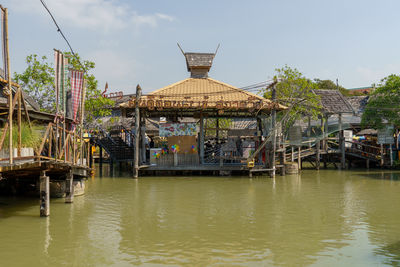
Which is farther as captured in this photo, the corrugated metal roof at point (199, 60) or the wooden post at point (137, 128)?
the corrugated metal roof at point (199, 60)

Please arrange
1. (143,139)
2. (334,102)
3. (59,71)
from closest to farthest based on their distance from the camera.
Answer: (59,71), (143,139), (334,102)

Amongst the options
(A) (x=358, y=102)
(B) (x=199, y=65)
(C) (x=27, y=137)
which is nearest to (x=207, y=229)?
(C) (x=27, y=137)

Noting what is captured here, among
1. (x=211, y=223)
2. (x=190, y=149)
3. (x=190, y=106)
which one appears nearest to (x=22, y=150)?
(x=211, y=223)

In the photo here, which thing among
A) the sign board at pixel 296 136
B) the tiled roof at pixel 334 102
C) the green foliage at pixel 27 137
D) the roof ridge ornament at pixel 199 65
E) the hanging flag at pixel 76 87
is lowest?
the green foliage at pixel 27 137

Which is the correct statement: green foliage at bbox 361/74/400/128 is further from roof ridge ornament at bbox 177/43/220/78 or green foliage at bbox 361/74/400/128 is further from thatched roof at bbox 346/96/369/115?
thatched roof at bbox 346/96/369/115

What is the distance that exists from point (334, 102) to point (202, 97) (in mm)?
14431

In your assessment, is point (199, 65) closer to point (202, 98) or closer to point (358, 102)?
point (202, 98)

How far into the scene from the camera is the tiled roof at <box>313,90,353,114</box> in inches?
1171

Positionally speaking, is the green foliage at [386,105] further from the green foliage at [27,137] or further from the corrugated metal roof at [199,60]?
the green foliage at [27,137]

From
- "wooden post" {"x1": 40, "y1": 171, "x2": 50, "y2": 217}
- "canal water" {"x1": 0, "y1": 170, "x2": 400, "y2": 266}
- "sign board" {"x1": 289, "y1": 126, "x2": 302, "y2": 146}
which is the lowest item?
"canal water" {"x1": 0, "y1": 170, "x2": 400, "y2": 266}

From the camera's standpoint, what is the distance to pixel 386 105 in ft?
77.2

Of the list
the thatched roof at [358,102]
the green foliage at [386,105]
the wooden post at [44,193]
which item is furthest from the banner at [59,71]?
the thatched roof at [358,102]

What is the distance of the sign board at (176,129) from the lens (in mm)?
21125

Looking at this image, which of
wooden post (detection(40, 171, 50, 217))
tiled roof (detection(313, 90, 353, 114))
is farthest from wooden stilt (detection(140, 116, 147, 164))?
tiled roof (detection(313, 90, 353, 114))
